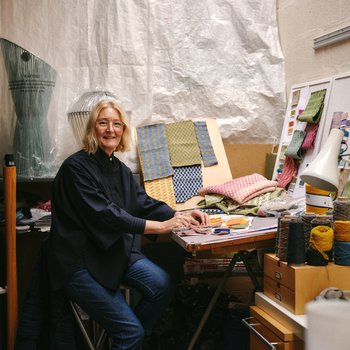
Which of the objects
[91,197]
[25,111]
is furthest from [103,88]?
[91,197]

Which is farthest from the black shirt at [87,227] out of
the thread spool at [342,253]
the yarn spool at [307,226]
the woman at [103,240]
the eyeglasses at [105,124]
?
the thread spool at [342,253]

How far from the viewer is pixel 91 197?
216cm

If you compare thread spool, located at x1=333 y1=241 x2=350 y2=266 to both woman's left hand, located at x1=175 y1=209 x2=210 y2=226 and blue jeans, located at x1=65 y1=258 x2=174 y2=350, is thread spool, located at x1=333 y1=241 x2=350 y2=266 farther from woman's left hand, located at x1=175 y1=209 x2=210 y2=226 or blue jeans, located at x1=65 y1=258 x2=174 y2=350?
blue jeans, located at x1=65 y1=258 x2=174 y2=350

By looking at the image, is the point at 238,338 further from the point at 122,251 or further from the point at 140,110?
the point at 140,110

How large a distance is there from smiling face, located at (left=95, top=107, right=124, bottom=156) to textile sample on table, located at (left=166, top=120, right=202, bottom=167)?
2.48 ft

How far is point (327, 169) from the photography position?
169 centimetres

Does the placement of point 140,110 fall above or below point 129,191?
above

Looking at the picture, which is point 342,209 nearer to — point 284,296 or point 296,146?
point 284,296

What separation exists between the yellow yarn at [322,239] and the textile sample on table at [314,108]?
3.23 ft

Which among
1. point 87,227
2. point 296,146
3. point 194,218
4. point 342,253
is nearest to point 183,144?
point 296,146

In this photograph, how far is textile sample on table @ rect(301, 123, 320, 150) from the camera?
2678 mm

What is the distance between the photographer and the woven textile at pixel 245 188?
8.58ft

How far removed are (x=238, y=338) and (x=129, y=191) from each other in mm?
935

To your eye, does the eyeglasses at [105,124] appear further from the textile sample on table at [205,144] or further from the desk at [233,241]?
the textile sample on table at [205,144]
